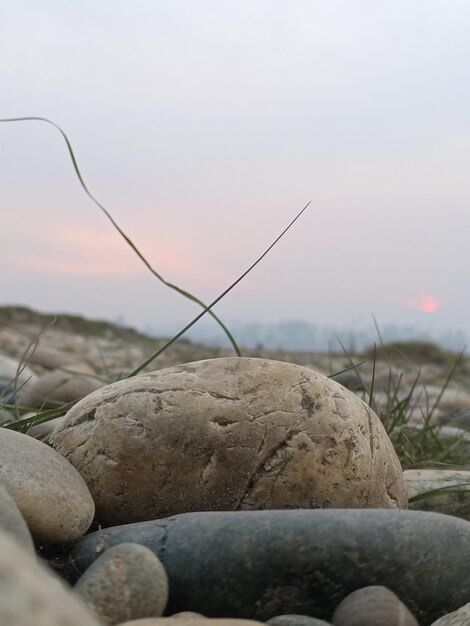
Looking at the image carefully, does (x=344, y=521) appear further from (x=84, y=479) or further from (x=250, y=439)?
(x=84, y=479)

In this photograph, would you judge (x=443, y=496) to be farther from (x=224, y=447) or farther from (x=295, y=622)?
(x=295, y=622)

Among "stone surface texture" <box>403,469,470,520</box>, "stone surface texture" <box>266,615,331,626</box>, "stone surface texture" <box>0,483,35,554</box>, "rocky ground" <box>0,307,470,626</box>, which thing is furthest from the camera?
"stone surface texture" <box>403,469,470,520</box>

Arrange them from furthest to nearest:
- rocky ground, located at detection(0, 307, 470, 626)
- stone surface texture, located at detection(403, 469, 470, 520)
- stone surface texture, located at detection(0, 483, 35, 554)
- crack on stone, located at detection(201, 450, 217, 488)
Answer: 1. stone surface texture, located at detection(403, 469, 470, 520)
2. crack on stone, located at detection(201, 450, 217, 488)
3. rocky ground, located at detection(0, 307, 470, 626)
4. stone surface texture, located at detection(0, 483, 35, 554)

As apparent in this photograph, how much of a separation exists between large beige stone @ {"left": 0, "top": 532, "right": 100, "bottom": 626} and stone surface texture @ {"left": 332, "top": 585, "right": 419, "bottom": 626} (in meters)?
0.92

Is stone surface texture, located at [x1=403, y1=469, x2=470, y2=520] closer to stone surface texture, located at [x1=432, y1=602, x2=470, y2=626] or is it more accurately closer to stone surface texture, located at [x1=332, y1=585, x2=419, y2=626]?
stone surface texture, located at [x1=432, y1=602, x2=470, y2=626]

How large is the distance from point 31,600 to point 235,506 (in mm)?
1349

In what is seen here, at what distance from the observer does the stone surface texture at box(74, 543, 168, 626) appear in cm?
181

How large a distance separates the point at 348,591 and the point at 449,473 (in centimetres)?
123

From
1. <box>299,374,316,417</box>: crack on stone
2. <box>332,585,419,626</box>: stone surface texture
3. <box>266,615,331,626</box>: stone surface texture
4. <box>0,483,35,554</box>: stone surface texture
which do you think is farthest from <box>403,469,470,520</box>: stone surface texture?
<box>0,483,35,554</box>: stone surface texture

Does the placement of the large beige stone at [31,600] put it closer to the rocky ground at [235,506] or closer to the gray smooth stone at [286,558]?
the rocky ground at [235,506]

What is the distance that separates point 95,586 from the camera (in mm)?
1827

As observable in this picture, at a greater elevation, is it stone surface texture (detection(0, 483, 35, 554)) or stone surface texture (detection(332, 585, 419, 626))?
stone surface texture (detection(0, 483, 35, 554))

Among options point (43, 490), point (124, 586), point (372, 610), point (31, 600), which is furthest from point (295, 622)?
point (31, 600)

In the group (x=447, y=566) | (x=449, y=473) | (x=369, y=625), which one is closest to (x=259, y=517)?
(x=369, y=625)
